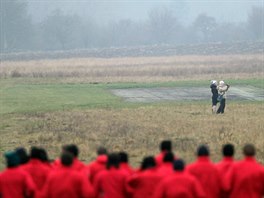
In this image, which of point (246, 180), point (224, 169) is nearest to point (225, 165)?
point (224, 169)

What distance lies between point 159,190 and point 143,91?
31.8 meters

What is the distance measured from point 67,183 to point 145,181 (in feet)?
4.51

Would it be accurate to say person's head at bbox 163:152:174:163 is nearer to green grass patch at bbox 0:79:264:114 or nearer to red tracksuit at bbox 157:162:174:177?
red tracksuit at bbox 157:162:174:177

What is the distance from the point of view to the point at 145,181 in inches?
415

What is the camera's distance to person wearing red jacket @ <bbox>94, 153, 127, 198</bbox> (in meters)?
10.6

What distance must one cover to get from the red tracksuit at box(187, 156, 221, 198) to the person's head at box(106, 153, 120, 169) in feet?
4.16

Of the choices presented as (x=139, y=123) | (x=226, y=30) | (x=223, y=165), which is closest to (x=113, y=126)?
(x=139, y=123)

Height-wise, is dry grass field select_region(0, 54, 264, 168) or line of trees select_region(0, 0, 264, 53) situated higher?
line of trees select_region(0, 0, 264, 53)

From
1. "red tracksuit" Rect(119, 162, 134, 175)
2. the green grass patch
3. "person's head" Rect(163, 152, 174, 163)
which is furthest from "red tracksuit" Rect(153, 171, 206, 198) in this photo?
the green grass patch

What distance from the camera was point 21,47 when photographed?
121 m

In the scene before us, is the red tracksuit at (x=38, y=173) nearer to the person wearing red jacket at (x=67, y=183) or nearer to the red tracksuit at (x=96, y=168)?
the red tracksuit at (x=96, y=168)

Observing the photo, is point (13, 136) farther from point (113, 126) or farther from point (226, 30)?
point (226, 30)

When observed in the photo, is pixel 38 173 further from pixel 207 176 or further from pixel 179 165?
pixel 207 176

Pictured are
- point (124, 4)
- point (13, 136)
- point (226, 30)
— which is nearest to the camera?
point (13, 136)
